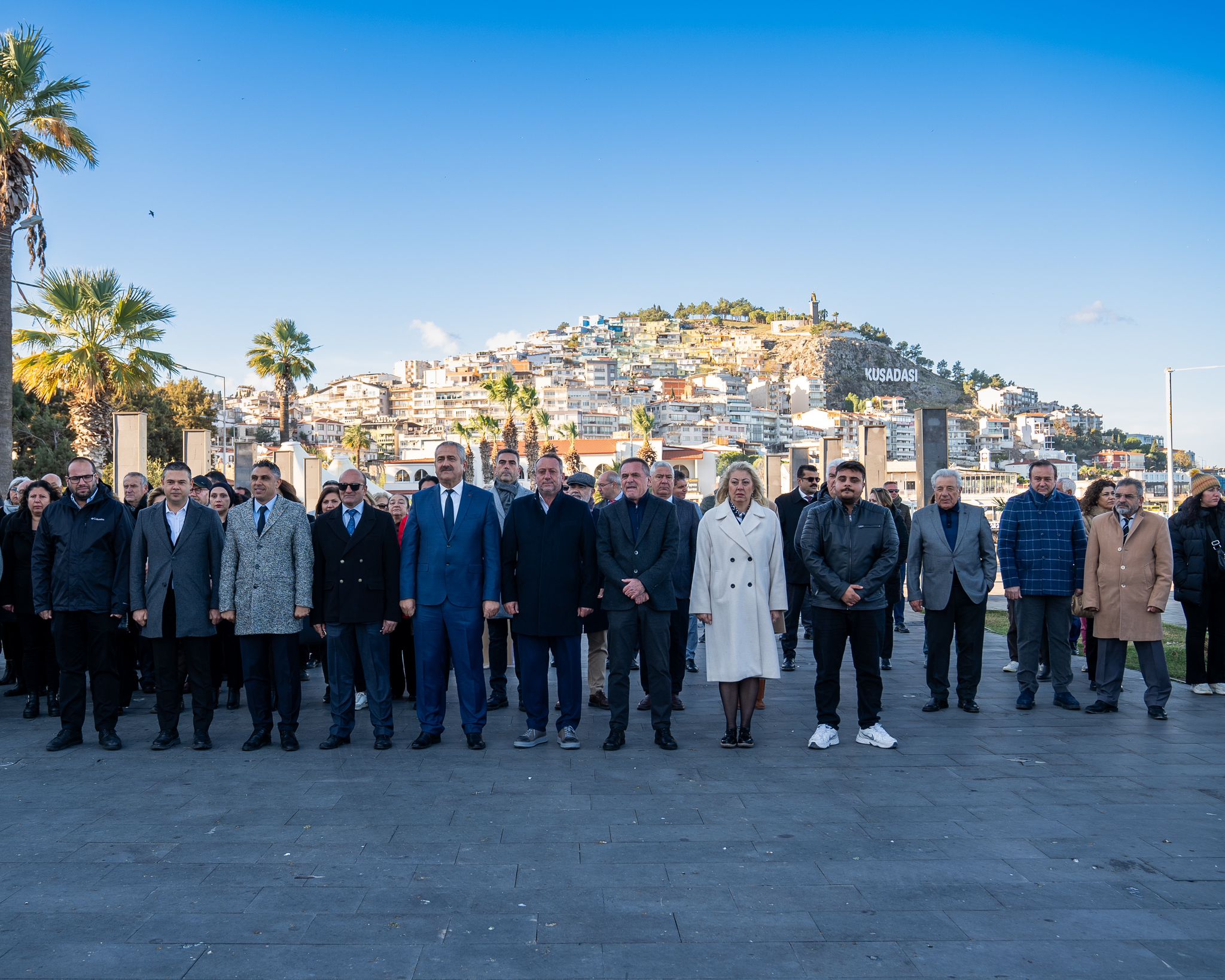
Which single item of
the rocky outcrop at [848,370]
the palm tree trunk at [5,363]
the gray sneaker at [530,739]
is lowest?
the gray sneaker at [530,739]

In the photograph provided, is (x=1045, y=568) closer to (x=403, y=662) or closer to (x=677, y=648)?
(x=677, y=648)

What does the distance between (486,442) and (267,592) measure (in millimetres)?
66119

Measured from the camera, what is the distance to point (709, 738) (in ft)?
21.3

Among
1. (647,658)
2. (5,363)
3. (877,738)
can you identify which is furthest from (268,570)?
(5,363)

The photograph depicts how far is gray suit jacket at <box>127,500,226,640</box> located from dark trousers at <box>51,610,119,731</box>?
271 millimetres

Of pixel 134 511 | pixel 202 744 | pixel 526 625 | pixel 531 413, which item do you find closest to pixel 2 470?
pixel 134 511

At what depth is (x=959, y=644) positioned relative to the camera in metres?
7.44

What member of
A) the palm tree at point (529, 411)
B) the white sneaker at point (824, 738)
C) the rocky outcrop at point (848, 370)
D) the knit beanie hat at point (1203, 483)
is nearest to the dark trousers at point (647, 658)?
the white sneaker at point (824, 738)

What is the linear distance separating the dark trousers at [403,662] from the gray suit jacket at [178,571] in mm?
1638

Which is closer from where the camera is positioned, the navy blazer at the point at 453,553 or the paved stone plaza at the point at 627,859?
the paved stone plaza at the point at 627,859

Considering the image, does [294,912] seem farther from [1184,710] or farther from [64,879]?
[1184,710]

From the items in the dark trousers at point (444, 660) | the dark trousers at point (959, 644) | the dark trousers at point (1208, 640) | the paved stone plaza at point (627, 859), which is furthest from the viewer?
the dark trousers at point (1208, 640)

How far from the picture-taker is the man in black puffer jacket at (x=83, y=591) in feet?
21.1

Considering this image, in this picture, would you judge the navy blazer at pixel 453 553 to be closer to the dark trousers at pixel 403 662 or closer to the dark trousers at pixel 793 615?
the dark trousers at pixel 403 662
